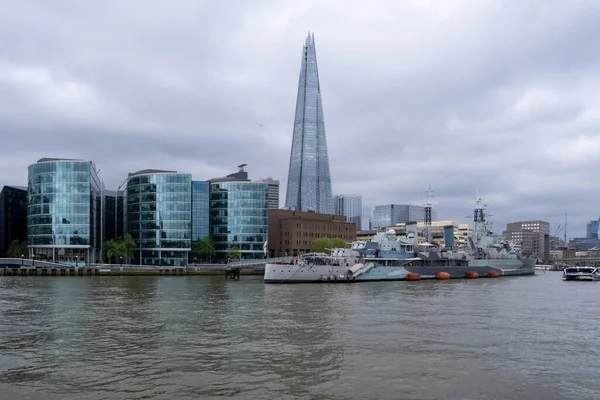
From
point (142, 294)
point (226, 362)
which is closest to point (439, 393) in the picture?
point (226, 362)

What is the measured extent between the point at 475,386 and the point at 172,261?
137 meters

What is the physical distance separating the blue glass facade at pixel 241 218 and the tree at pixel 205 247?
5491 mm

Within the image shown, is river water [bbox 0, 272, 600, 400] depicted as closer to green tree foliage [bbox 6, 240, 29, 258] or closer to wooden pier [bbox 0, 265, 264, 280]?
wooden pier [bbox 0, 265, 264, 280]

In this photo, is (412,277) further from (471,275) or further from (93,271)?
(93,271)

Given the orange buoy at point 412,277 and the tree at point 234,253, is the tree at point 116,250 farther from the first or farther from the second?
the orange buoy at point 412,277

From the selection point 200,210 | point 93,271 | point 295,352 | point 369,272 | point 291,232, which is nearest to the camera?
point 295,352

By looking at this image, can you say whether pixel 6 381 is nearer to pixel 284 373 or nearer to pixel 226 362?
pixel 226 362

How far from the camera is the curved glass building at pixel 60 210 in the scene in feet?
449

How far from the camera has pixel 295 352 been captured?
91.7 ft

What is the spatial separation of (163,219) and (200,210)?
55.8ft

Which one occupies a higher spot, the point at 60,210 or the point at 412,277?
the point at 60,210

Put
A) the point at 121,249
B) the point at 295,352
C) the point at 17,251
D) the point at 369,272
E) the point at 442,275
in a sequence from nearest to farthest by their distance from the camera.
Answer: the point at 295,352
the point at 369,272
the point at 442,275
the point at 121,249
the point at 17,251

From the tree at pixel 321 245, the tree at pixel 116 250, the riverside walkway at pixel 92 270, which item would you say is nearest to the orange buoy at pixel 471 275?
the riverside walkway at pixel 92 270

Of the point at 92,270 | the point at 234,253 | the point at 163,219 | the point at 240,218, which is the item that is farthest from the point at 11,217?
the point at 92,270
